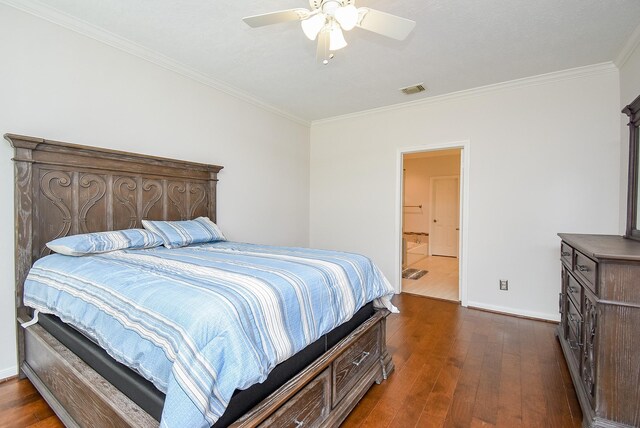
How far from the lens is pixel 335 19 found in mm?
1734

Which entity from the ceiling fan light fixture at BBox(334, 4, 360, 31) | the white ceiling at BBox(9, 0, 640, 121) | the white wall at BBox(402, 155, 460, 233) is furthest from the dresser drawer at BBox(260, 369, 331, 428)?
the white wall at BBox(402, 155, 460, 233)

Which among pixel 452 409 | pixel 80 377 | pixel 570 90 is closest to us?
pixel 80 377

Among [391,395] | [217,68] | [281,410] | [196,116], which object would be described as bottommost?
[391,395]

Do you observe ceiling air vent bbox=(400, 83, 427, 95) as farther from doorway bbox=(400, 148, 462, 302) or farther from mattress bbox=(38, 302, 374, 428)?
doorway bbox=(400, 148, 462, 302)

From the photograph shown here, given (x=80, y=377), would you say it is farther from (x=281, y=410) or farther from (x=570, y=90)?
(x=570, y=90)

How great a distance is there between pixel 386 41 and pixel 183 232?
2453mm

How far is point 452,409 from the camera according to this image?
175cm

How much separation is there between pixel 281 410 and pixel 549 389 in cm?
186

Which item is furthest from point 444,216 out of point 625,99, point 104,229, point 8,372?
point 8,372

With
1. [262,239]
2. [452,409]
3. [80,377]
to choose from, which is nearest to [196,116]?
[262,239]

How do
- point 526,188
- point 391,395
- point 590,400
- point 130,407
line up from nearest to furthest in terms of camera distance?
point 130,407
point 590,400
point 391,395
point 526,188

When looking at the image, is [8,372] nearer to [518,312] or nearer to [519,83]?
[518,312]

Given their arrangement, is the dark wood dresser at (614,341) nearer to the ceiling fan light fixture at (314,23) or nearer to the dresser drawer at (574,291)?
the dresser drawer at (574,291)

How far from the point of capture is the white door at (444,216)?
7.18m
